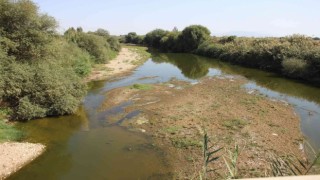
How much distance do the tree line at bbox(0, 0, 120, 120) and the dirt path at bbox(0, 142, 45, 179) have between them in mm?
4626

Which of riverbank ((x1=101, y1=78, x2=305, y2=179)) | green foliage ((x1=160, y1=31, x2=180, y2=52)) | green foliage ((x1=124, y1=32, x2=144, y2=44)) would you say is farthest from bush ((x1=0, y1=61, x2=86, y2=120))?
green foliage ((x1=124, y1=32, x2=144, y2=44))

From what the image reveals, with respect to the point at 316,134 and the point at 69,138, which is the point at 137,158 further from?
the point at 316,134

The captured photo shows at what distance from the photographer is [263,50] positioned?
51875 mm

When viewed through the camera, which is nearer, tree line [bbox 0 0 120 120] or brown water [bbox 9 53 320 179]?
brown water [bbox 9 53 320 179]

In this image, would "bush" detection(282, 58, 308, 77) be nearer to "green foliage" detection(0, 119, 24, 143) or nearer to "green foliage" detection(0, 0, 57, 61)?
"green foliage" detection(0, 0, 57, 61)

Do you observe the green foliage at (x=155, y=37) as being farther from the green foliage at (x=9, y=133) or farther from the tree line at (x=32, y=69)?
the green foliage at (x=9, y=133)

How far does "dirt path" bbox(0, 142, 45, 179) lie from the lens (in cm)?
1497

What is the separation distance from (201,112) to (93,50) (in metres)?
30.6

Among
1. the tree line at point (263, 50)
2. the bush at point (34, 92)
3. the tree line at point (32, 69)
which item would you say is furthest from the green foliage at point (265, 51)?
the bush at point (34, 92)

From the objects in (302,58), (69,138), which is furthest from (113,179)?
(302,58)

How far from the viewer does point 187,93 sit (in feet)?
104

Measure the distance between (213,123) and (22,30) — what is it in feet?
58.2

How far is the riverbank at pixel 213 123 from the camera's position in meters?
16.4

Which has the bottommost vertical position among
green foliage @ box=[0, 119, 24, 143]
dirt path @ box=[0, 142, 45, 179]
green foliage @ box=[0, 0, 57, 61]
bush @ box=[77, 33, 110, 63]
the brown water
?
the brown water
